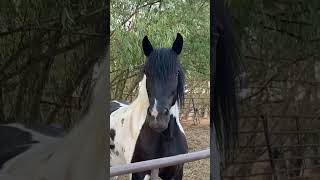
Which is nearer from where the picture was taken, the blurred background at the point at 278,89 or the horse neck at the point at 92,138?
the horse neck at the point at 92,138

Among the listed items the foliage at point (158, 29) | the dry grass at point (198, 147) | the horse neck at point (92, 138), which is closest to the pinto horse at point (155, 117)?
the foliage at point (158, 29)

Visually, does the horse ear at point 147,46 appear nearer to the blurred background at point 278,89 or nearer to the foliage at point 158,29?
the blurred background at point 278,89

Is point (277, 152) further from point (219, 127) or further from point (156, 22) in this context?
point (156, 22)

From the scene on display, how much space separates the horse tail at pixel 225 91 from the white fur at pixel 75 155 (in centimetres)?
42

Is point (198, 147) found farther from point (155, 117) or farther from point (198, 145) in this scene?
point (155, 117)

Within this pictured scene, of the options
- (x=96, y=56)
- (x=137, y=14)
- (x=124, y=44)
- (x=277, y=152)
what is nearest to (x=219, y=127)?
(x=277, y=152)

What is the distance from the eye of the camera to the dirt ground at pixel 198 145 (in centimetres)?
424

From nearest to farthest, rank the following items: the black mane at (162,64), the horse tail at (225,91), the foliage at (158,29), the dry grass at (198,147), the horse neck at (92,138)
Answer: the horse neck at (92,138)
the horse tail at (225,91)
the black mane at (162,64)
the foliage at (158,29)
the dry grass at (198,147)

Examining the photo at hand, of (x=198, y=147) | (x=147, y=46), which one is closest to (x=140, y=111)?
(x=147, y=46)

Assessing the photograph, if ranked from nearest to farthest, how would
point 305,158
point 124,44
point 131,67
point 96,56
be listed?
point 96,56, point 305,158, point 124,44, point 131,67

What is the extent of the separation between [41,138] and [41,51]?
219 mm

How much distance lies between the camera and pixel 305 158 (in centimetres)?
173

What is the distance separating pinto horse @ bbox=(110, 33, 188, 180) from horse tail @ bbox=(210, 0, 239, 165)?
60 cm

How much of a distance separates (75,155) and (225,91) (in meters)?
0.56
